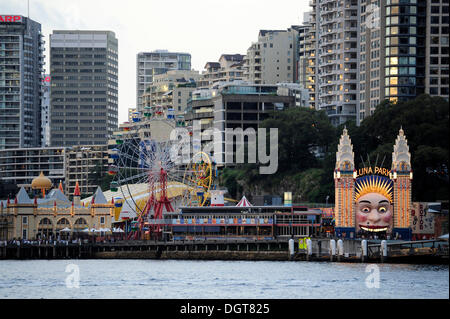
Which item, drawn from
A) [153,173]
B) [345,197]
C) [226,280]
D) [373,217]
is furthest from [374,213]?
[226,280]

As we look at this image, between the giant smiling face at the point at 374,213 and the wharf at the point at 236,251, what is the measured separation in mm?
7143

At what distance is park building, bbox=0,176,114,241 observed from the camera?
163500 mm

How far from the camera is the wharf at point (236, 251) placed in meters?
118

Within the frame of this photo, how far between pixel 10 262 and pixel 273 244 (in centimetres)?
3430

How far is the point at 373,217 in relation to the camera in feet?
439

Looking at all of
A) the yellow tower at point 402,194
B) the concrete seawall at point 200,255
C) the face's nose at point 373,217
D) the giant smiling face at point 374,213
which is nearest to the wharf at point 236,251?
the concrete seawall at point 200,255

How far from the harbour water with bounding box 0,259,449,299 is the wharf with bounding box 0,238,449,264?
8.81 feet

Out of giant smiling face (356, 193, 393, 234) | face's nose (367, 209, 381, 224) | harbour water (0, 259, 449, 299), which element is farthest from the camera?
giant smiling face (356, 193, 393, 234)

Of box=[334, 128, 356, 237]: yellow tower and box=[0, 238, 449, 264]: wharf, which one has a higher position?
box=[334, 128, 356, 237]: yellow tower

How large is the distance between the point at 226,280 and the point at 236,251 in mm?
37151

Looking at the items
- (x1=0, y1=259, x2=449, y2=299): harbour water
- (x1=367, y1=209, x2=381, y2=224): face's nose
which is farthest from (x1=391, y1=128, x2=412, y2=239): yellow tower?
(x1=0, y1=259, x2=449, y2=299): harbour water

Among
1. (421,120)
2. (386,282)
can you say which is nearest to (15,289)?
(386,282)

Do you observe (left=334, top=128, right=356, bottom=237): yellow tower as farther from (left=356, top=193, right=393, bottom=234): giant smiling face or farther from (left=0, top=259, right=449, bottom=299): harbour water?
(left=0, top=259, right=449, bottom=299): harbour water

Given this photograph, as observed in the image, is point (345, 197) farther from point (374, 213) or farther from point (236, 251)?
point (236, 251)
